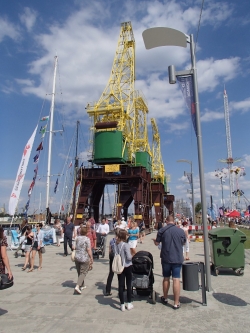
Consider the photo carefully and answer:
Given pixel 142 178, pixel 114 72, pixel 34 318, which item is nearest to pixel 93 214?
pixel 142 178

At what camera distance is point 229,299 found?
6.55 meters

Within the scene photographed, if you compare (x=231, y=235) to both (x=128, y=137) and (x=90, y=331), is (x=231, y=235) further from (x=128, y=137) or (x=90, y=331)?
(x=128, y=137)

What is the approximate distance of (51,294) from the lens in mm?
7195

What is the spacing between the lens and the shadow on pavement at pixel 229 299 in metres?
6.27

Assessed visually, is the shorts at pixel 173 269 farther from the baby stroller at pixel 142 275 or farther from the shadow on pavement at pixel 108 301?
the shadow on pavement at pixel 108 301

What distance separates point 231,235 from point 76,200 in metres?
26.5

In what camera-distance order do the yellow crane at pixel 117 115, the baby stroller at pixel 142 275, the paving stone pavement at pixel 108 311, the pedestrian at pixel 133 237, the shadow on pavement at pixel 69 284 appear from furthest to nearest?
1. the yellow crane at pixel 117 115
2. the pedestrian at pixel 133 237
3. the shadow on pavement at pixel 69 284
4. the baby stroller at pixel 142 275
5. the paving stone pavement at pixel 108 311

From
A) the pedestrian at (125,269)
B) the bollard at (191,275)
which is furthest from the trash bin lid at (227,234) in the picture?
the pedestrian at (125,269)

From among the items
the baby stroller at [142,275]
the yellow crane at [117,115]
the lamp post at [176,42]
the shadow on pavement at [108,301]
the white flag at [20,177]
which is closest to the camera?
the shadow on pavement at [108,301]

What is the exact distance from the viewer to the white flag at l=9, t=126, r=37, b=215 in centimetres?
1605

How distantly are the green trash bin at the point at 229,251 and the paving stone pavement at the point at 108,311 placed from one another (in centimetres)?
48

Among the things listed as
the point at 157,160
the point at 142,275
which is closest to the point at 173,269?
the point at 142,275

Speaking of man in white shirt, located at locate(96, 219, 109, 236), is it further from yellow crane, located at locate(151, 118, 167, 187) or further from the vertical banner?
yellow crane, located at locate(151, 118, 167, 187)

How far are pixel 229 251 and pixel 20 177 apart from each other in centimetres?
1199
